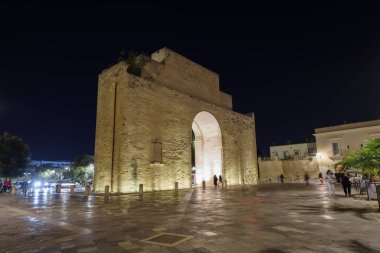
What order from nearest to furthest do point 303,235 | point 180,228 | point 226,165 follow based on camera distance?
point 303,235
point 180,228
point 226,165

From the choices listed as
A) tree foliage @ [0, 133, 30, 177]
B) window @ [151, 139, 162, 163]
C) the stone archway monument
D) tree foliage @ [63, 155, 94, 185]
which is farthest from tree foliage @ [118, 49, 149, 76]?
tree foliage @ [63, 155, 94, 185]

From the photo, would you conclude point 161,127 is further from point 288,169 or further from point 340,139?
point 340,139

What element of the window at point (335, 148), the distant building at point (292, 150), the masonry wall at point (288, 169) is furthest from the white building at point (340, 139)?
the distant building at point (292, 150)

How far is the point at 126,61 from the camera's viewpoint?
17625mm

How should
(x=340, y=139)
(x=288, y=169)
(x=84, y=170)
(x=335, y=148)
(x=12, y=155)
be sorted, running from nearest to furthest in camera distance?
(x=340, y=139) → (x=335, y=148) → (x=12, y=155) → (x=288, y=169) → (x=84, y=170)

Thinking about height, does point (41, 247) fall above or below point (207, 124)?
below

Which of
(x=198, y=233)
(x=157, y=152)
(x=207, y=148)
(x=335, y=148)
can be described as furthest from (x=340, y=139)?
(x=198, y=233)

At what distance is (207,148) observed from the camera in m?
25.5

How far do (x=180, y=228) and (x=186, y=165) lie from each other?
14.7 metres

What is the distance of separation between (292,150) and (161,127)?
32.2 meters

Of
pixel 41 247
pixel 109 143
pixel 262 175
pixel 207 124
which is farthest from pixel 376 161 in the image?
pixel 262 175

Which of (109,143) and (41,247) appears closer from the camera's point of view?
(41,247)

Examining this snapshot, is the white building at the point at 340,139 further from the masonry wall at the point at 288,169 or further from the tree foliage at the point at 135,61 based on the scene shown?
the tree foliage at the point at 135,61

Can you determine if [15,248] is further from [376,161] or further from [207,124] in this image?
[207,124]
